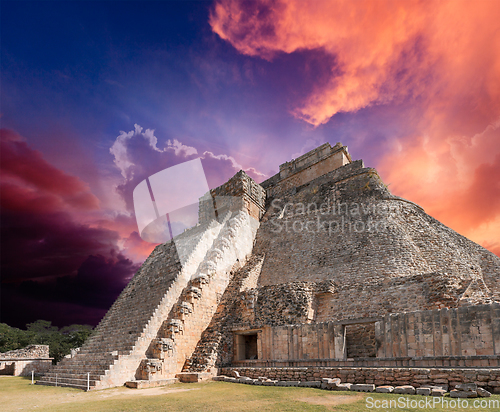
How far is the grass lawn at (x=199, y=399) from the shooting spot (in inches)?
242

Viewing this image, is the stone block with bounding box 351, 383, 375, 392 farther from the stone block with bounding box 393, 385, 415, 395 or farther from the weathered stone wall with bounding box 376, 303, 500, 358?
the weathered stone wall with bounding box 376, 303, 500, 358

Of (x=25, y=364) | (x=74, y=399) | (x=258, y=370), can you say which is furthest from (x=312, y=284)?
(x=25, y=364)

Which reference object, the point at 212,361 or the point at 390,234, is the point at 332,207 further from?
the point at 212,361

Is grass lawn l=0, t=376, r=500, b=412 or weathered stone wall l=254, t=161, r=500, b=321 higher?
weathered stone wall l=254, t=161, r=500, b=321

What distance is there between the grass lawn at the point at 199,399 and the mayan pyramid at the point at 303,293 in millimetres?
1271

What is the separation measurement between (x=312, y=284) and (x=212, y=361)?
467cm

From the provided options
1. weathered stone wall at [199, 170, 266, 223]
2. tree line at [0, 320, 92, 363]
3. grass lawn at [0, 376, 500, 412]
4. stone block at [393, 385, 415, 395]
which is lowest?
tree line at [0, 320, 92, 363]

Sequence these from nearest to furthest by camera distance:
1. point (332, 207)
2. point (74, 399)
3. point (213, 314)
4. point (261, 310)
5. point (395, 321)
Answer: point (74, 399) < point (395, 321) < point (261, 310) < point (213, 314) < point (332, 207)

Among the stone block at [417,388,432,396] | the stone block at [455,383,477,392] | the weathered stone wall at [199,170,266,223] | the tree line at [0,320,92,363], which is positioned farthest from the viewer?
the tree line at [0,320,92,363]

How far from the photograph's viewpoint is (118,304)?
15898 mm

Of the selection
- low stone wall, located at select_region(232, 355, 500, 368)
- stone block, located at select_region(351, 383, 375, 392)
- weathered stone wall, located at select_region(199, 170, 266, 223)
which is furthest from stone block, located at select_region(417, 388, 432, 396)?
weathered stone wall, located at select_region(199, 170, 266, 223)

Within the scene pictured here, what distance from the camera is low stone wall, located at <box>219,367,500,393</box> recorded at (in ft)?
21.5

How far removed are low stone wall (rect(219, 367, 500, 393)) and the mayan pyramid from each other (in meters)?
0.87

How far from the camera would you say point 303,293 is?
12133mm
